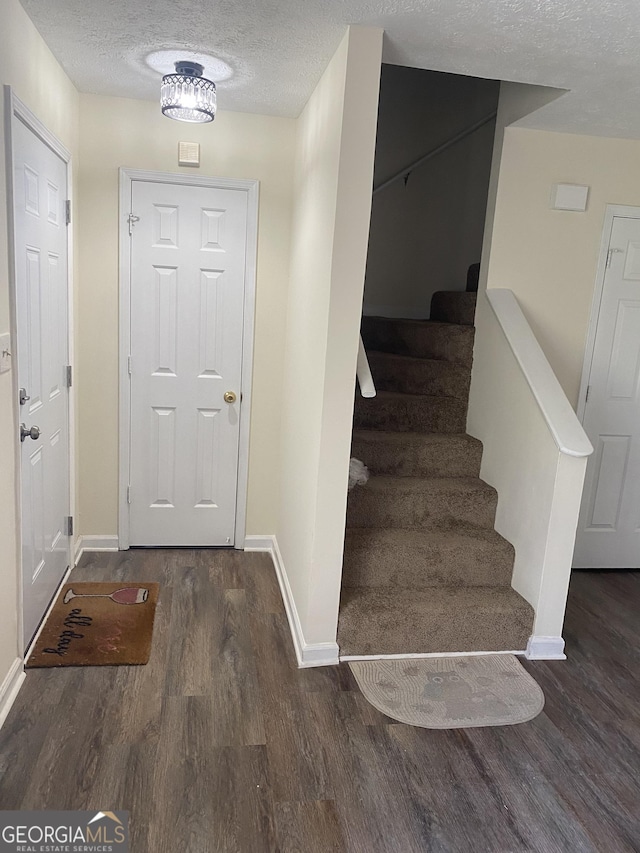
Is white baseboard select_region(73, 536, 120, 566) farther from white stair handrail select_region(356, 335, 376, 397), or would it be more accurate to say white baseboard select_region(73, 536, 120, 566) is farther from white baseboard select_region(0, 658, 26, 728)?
white stair handrail select_region(356, 335, 376, 397)

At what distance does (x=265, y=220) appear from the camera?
3.55 metres

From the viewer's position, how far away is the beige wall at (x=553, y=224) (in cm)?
331

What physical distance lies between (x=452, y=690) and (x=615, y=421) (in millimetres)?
1919

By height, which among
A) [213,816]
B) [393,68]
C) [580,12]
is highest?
[393,68]

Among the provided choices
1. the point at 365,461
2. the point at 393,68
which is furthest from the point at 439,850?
the point at 393,68

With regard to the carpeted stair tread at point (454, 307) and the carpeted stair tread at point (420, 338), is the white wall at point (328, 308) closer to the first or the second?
the carpeted stair tread at point (420, 338)

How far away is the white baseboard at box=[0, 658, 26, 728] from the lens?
2254mm

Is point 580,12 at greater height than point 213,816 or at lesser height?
greater

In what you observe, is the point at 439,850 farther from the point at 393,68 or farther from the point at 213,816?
the point at 393,68

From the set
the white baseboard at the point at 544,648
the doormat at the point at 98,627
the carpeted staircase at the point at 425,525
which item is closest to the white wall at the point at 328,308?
the carpeted staircase at the point at 425,525

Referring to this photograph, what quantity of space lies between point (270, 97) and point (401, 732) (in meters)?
2.79

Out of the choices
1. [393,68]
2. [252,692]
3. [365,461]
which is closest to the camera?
[252,692]

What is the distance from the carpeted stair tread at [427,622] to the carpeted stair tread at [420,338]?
1.38 meters

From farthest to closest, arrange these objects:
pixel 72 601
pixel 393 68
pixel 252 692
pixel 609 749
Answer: pixel 393 68, pixel 72 601, pixel 252 692, pixel 609 749
